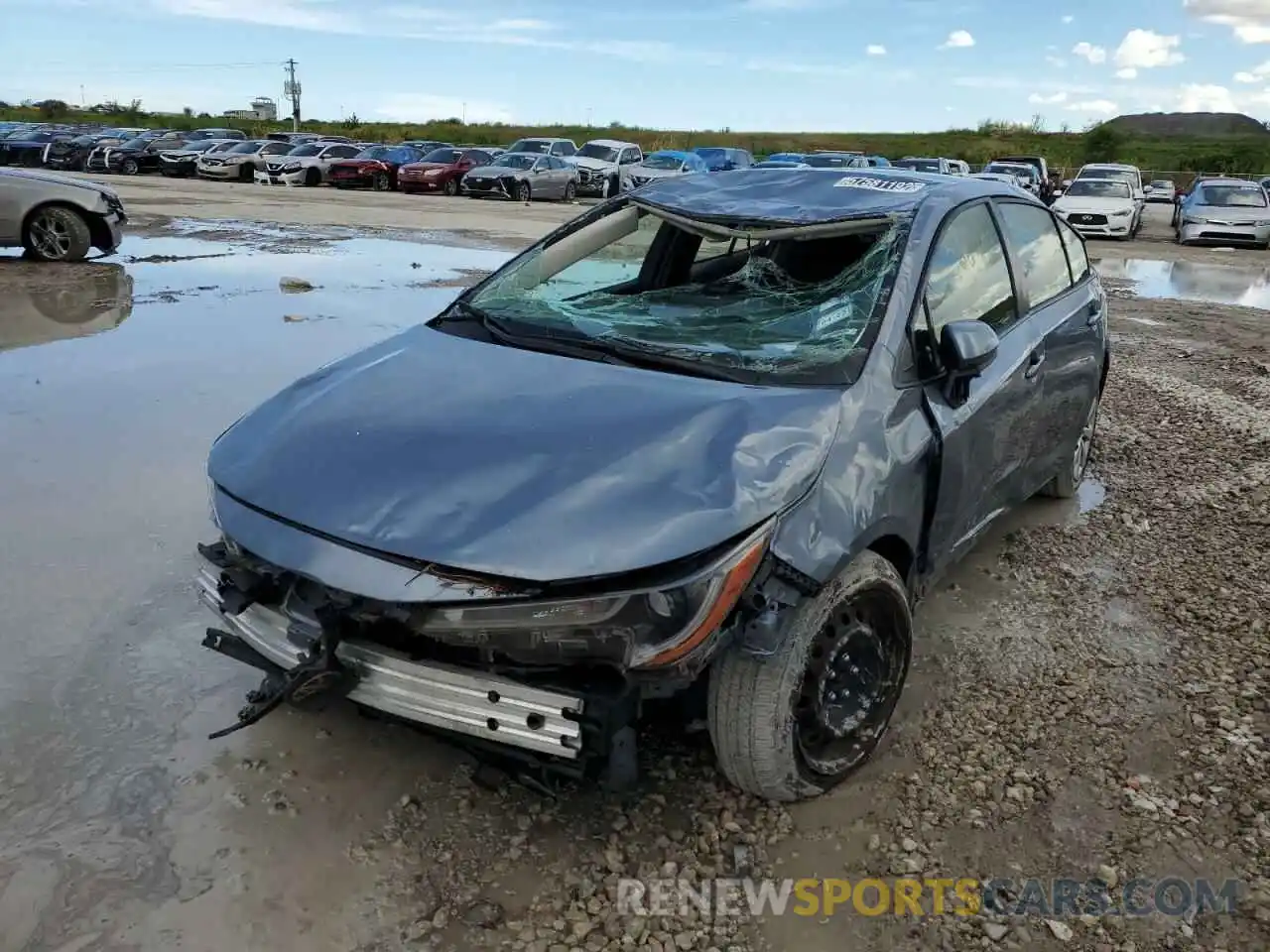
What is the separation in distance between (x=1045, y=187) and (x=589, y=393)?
2872 cm

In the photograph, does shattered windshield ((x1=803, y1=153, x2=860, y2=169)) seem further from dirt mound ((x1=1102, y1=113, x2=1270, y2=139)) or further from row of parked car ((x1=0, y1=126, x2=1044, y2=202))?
dirt mound ((x1=1102, y1=113, x2=1270, y2=139))

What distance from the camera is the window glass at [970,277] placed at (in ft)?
10.9

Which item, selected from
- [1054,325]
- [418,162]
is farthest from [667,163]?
[1054,325]

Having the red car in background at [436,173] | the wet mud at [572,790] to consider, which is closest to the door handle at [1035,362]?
the wet mud at [572,790]

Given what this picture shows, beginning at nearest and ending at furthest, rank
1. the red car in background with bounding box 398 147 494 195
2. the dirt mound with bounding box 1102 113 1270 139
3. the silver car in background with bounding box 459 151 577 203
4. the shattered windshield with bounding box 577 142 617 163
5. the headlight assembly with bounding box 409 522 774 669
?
1. the headlight assembly with bounding box 409 522 774 669
2. the silver car in background with bounding box 459 151 577 203
3. the red car in background with bounding box 398 147 494 195
4. the shattered windshield with bounding box 577 142 617 163
5. the dirt mound with bounding box 1102 113 1270 139

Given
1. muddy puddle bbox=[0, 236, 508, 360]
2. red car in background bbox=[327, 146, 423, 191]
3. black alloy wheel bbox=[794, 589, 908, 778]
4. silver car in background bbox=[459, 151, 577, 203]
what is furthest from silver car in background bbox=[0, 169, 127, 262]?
red car in background bbox=[327, 146, 423, 191]

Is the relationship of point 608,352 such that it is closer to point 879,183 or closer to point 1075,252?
point 879,183

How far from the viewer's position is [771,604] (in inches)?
94.3

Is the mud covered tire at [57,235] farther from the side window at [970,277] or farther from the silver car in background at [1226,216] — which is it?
the silver car in background at [1226,216]

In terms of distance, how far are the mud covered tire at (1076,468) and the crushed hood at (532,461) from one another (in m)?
2.77

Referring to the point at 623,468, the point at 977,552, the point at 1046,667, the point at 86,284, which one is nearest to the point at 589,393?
the point at 623,468

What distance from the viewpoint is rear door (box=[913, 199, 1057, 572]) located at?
3.20 m

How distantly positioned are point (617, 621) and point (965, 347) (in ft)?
4.87

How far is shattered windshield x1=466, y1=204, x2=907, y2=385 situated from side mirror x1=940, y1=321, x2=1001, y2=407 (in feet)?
0.74
